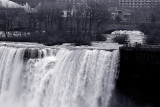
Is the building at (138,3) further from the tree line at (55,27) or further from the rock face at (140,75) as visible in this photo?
the rock face at (140,75)

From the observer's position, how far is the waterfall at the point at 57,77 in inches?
1059

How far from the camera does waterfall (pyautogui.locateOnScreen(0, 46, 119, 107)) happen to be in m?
26.9

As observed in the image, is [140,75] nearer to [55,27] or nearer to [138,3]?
[55,27]

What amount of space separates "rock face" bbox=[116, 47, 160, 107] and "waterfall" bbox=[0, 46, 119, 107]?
704mm

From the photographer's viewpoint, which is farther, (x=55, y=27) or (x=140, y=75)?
(x=55, y=27)

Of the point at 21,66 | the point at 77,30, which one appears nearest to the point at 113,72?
the point at 21,66

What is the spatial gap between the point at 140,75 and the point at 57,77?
5644 millimetres

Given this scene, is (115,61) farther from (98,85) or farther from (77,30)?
(77,30)

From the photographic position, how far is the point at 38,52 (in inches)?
1160

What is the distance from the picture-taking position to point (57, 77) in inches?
1101

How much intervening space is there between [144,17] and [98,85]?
43.1 meters

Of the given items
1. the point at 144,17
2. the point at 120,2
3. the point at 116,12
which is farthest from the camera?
the point at 120,2

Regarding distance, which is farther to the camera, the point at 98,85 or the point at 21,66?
the point at 21,66

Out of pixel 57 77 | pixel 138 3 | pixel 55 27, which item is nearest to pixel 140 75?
pixel 57 77
